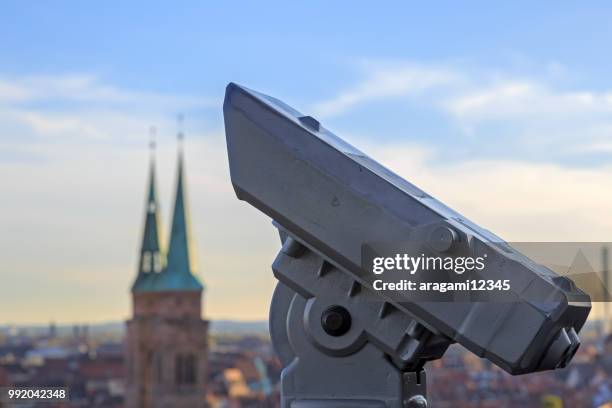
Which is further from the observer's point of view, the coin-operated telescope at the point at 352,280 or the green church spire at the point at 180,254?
the green church spire at the point at 180,254

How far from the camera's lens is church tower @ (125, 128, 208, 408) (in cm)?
5866

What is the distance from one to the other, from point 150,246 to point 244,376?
1627 centimetres

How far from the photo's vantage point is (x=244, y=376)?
73438 mm

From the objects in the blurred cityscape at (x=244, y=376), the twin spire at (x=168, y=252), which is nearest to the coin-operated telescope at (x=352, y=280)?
the blurred cityscape at (x=244, y=376)

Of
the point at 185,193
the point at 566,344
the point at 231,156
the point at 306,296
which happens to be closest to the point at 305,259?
the point at 306,296

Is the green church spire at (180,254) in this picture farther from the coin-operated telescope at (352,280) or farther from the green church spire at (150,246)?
the coin-operated telescope at (352,280)

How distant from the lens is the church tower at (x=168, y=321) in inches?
2309

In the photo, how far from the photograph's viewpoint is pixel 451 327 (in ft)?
8.16

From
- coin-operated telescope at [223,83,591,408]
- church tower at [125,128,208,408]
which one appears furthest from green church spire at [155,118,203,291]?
coin-operated telescope at [223,83,591,408]

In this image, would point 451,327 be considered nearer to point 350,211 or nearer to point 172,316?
point 350,211

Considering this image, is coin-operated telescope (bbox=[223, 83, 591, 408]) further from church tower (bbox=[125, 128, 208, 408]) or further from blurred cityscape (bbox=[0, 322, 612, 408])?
church tower (bbox=[125, 128, 208, 408])

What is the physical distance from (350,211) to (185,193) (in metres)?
56.5

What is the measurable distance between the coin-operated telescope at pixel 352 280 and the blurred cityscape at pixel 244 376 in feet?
118

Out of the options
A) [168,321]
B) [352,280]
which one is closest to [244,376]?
[168,321]
